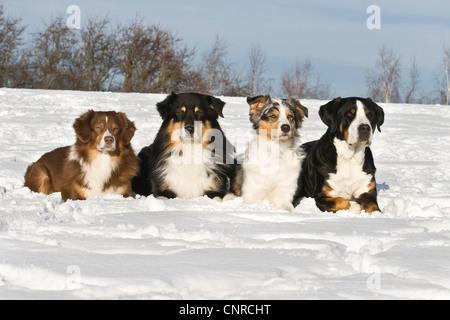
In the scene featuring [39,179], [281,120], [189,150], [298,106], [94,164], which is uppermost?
[298,106]

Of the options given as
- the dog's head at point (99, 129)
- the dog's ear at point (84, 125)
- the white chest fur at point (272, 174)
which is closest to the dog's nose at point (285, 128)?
the white chest fur at point (272, 174)

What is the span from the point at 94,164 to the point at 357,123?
3304 mm

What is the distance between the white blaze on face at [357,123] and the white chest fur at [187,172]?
1.92 meters

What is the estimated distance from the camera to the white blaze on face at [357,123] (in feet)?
21.9

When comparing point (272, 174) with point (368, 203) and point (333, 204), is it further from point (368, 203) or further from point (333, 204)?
point (368, 203)

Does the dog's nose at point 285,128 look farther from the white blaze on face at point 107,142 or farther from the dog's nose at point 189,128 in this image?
the white blaze on face at point 107,142

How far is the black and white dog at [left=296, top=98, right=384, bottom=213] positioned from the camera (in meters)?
6.83

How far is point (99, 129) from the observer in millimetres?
7168

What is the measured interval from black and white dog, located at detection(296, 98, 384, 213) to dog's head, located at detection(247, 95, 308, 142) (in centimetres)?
35

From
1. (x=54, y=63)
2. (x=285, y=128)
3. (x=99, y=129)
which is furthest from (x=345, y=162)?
(x=54, y=63)

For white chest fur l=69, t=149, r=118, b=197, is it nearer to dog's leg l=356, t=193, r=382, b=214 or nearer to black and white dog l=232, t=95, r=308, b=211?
black and white dog l=232, t=95, r=308, b=211

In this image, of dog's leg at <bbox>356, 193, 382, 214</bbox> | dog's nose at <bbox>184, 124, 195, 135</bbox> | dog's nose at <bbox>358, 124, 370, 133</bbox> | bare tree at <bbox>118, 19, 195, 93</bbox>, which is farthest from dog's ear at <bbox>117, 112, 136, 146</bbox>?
bare tree at <bbox>118, 19, 195, 93</bbox>

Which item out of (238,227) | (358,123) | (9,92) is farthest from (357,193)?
(9,92)

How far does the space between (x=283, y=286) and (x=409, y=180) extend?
259 inches
